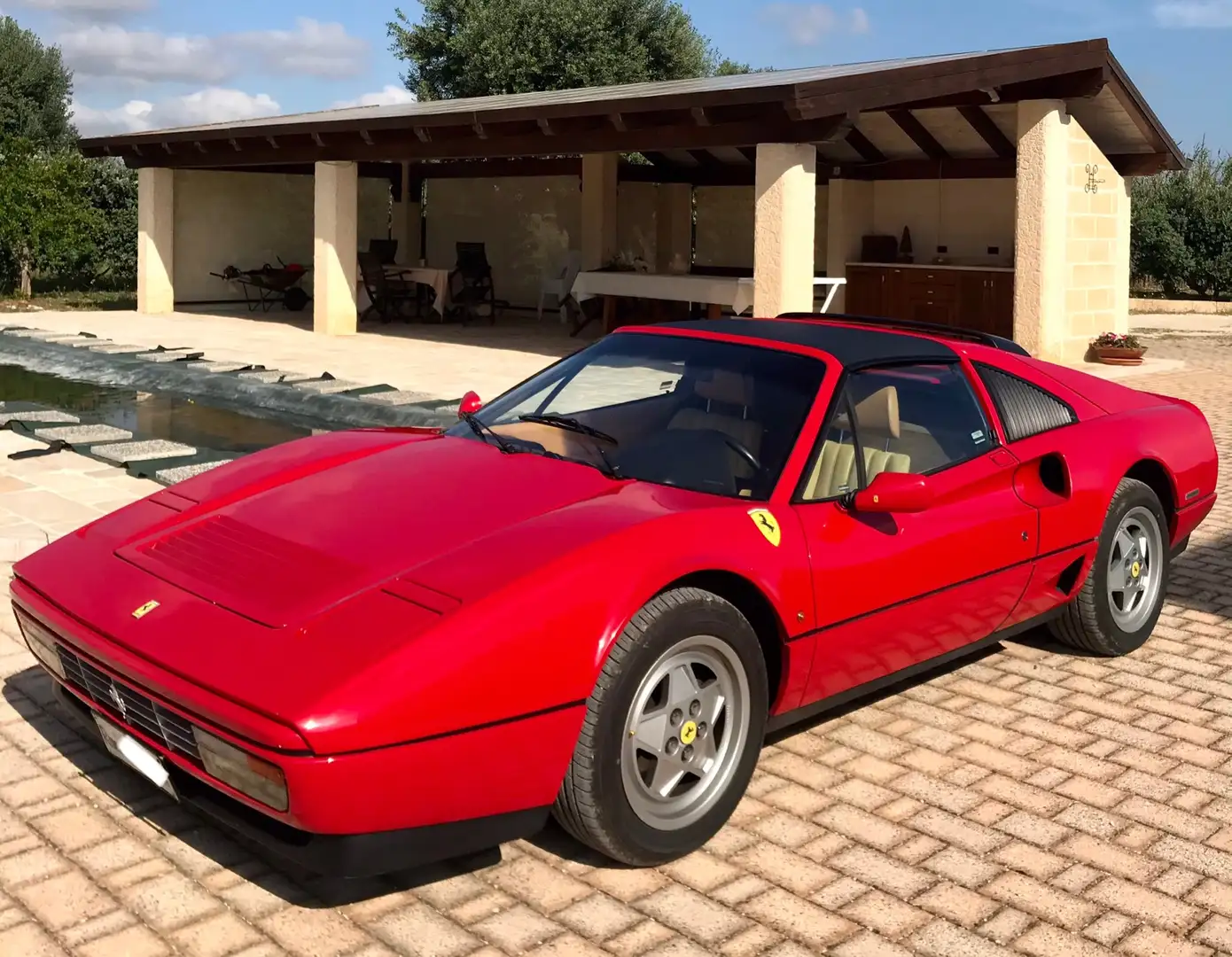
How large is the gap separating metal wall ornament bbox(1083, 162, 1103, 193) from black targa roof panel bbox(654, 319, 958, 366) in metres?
12.5

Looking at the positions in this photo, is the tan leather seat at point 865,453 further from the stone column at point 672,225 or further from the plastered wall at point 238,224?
the plastered wall at point 238,224

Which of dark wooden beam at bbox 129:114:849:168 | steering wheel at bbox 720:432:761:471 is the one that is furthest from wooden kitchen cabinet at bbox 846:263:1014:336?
steering wheel at bbox 720:432:761:471

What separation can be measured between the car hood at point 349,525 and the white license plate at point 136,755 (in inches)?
15.5

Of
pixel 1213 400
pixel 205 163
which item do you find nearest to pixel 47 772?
pixel 1213 400

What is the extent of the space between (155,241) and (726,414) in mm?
20530

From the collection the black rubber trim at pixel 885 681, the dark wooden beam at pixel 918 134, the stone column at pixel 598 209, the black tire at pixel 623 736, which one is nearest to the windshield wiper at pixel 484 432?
the black tire at pixel 623 736

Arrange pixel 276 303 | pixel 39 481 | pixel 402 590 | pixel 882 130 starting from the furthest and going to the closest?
pixel 276 303 < pixel 882 130 < pixel 39 481 < pixel 402 590

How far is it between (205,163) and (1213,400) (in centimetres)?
1566

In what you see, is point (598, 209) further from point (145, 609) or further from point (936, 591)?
point (145, 609)

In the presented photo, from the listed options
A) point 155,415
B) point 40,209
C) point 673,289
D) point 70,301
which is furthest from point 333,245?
point 155,415

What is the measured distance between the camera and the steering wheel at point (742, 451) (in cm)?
397

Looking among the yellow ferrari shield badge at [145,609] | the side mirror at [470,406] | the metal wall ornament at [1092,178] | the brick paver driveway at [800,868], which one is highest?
the metal wall ornament at [1092,178]

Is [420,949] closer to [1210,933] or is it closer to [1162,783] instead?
[1210,933]

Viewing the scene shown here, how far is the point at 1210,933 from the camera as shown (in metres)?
3.19
